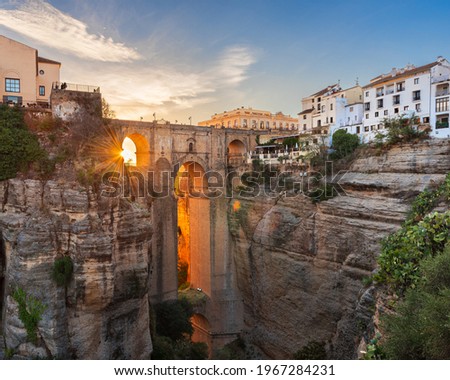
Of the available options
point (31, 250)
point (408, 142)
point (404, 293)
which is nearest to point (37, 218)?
point (31, 250)

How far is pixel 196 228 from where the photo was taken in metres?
26.6

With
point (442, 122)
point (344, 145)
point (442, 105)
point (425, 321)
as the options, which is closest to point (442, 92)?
point (442, 105)

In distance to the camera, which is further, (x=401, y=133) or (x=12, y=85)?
(x=401, y=133)

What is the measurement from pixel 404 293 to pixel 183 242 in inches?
934

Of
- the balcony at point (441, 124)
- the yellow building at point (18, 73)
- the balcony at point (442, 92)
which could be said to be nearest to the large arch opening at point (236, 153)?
the balcony at point (441, 124)

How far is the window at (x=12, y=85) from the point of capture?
56.6 feet

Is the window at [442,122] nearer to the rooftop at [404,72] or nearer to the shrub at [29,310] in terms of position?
the rooftop at [404,72]

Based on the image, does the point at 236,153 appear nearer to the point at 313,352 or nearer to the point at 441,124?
the point at 441,124

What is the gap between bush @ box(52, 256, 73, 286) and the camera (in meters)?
10.8

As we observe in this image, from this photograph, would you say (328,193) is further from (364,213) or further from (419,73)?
(419,73)

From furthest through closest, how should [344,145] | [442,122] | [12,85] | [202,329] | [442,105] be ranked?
[202,329] → [344,145] → [442,105] → [442,122] → [12,85]

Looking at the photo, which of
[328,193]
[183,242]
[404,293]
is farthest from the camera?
[183,242]

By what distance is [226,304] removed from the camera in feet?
81.3

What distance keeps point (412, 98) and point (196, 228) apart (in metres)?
16.9
